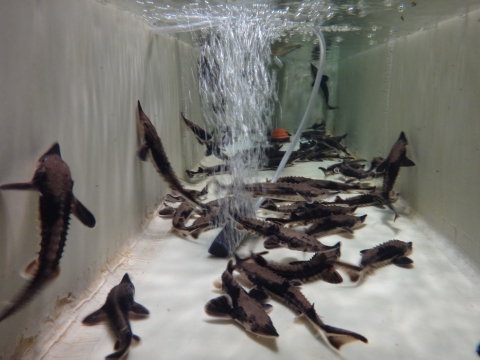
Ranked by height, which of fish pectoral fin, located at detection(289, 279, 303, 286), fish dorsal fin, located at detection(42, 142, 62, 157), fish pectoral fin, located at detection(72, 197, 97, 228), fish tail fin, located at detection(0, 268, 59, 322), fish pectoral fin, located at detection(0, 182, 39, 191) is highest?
fish dorsal fin, located at detection(42, 142, 62, 157)

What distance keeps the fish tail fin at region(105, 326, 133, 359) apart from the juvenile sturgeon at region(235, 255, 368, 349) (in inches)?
43.4

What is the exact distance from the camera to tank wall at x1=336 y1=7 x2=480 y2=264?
11.2ft

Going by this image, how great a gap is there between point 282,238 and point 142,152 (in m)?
1.78

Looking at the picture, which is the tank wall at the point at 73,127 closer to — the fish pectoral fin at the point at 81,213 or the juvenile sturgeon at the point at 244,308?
the fish pectoral fin at the point at 81,213

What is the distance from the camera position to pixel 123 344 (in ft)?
6.77

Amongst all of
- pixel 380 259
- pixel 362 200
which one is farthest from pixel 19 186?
pixel 362 200

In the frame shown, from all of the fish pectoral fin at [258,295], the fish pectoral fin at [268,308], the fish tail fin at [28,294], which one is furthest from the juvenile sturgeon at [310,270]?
the fish tail fin at [28,294]

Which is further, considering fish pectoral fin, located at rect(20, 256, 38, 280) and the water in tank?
the water in tank

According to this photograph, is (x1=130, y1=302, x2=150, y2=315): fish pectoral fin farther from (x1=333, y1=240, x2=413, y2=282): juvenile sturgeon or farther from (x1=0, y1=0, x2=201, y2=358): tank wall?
(x1=333, y1=240, x2=413, y2=282): juvenile sturgeon

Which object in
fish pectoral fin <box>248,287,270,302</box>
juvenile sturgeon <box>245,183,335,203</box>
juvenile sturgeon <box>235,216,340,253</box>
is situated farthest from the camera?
juvenile sturgeon <box>245,183,335,203</box>

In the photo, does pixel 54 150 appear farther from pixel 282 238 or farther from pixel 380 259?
pixel 380 259

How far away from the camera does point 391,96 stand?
6.18m

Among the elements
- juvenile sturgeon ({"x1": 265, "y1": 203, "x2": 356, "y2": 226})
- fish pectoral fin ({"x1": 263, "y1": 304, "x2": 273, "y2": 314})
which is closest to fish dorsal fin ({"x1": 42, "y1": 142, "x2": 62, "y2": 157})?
fish pectoral fin ({"x1": 263, "y1": 304, "x2": 273, "y2": 314})

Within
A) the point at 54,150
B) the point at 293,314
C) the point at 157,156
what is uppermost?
the point at 54,150
